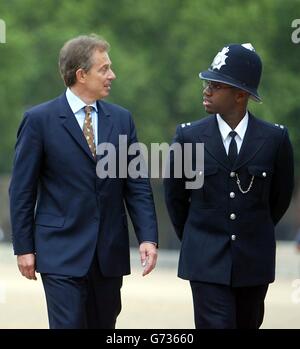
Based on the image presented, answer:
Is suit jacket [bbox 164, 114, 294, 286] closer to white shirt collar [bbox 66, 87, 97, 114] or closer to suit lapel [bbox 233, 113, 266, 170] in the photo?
suit lapel [bbox 233, 113, 266, 170]

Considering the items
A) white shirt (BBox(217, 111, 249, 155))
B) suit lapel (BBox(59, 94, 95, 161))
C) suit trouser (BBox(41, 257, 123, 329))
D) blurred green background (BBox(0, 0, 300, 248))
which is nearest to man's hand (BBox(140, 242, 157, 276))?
suit trouser (BBox(41, 257, 123, 329))

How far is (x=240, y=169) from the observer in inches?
316

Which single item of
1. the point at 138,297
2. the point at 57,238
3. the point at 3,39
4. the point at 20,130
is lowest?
the point at 138,297

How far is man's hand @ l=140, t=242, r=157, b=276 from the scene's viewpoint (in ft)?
25.7

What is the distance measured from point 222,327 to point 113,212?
908mm

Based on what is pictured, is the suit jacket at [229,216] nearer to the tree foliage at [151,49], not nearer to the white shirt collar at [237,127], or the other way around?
the white shirt collar at [237,127]

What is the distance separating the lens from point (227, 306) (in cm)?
783

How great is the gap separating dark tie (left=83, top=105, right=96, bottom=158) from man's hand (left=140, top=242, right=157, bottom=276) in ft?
1.97

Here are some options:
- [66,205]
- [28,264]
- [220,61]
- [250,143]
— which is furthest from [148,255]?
[220,61]

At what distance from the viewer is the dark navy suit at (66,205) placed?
25.8 ft

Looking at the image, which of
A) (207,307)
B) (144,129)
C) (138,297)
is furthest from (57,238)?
(144,129)

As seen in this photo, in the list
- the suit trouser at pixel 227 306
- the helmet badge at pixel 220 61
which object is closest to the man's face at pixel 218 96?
the helmet badge at pixel 220 61

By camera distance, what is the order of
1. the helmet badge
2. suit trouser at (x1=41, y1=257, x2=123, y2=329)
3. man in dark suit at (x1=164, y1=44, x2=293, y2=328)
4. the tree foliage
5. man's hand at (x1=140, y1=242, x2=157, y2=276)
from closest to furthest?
suit trouser at (x1=41, y1=257, x2=123, y2=329)
man's hand at (x1=140, y1=242, x2=157, y2=276)
man in dark suit at (x1=164, y1=44, x2=293, y2=328)
the helmet badge
the tree foliage
